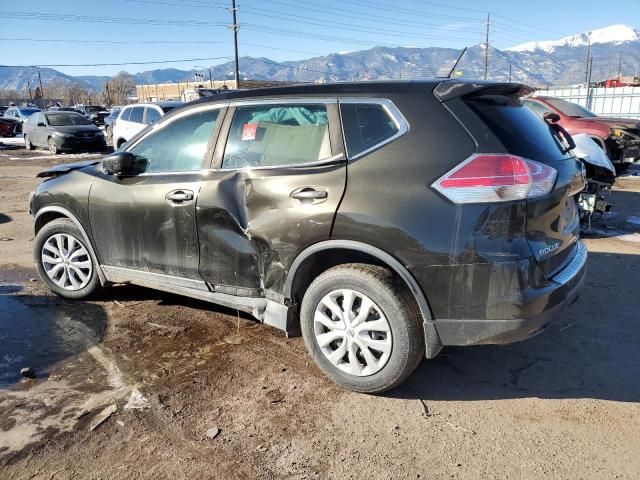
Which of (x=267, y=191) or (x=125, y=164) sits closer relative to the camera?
(x=267, y=191)

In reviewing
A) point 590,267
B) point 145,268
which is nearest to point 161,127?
point 145,268

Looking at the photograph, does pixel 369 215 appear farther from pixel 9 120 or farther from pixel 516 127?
pixel 9 120

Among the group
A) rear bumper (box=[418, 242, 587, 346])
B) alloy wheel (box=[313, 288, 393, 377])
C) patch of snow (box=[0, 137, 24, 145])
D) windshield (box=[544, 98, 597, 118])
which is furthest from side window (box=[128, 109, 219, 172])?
patch of snow (box=[0, 137, 24, 145])

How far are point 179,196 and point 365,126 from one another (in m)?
1.49

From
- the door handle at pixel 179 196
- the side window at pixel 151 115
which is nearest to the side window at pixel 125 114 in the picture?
→ the side window at pixel 151 115

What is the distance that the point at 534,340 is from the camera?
3.87m

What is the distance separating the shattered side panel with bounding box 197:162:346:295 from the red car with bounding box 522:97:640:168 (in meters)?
8.93

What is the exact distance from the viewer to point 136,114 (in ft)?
47.7

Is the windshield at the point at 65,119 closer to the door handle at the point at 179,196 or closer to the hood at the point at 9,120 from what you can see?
the hood at the point at 9,120

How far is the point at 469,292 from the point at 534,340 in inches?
56.2

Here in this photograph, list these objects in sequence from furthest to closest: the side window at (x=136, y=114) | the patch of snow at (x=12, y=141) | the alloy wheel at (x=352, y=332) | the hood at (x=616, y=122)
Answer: the patch of snow at (x=12, y=141) → the side window at (x=136, y=114) → the hood at (x=616, y=122) → the alloy wheel at (x=352, y=332)

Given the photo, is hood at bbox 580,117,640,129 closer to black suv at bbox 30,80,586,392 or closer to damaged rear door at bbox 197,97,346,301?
black suv at bbox 30,80,586,392

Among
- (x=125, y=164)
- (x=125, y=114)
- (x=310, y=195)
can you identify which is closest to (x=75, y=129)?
(x=125, y=114)

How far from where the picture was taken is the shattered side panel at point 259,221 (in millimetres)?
3121
